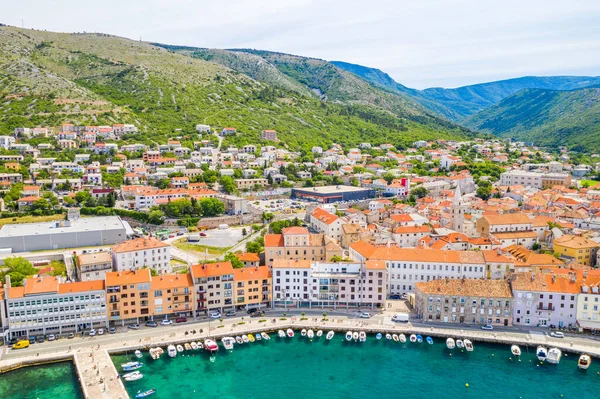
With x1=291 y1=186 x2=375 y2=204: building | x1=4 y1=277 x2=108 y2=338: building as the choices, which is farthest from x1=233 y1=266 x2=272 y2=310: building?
x1=291 y1=186 x2=375 y2=204: building

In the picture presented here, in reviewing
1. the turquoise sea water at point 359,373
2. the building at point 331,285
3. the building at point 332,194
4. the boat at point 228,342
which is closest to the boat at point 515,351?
the turquoise sea water at point 359,373

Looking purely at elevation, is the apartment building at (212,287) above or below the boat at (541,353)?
above

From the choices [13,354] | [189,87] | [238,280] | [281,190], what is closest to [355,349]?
[238,280]

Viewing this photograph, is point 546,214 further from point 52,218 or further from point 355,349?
point 52,218

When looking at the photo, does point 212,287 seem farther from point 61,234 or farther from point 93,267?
point 61,234

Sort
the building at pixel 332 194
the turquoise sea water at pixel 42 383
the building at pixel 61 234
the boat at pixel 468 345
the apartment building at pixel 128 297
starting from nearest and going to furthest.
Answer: the turquoise sea water at pixel 42 383
the boat at pixel 468 345
the apartment building at pixel 128 297
the building at pixel 61 234
the building at pixel 332 194

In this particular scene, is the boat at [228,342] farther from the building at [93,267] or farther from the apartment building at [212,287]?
the building at [93,267]

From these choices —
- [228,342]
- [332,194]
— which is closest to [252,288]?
[228,342]

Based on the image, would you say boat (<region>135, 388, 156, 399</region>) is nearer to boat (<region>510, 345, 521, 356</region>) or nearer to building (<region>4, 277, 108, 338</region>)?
building (<region>4, 277, 108, 338</region>)
